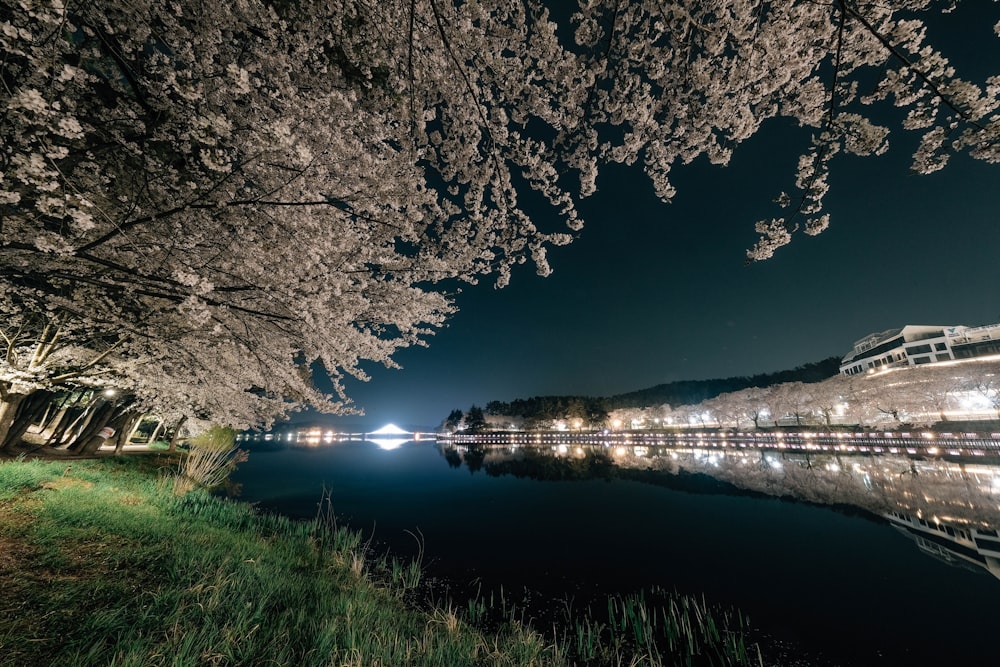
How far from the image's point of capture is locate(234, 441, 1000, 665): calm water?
26.8 ft

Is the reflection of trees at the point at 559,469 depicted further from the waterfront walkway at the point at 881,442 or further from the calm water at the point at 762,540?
the waterfront walkway at the point at 881,442

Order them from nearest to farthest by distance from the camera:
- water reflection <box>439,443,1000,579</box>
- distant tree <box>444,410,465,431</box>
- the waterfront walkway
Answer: water reflection <box>439,443,1000,579</box> → the waterfront walkway → distant tree <box>444,410,465,431</box>

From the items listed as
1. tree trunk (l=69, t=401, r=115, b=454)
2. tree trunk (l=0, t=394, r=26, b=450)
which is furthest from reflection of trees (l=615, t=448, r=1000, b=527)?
tree trunk (l=69, t=401, r=115, b=454)

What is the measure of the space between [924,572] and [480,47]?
17893 mm

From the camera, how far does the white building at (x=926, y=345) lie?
57.4 meters

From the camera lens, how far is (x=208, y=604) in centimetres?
496

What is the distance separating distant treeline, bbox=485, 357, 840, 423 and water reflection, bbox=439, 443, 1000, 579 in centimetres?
6417

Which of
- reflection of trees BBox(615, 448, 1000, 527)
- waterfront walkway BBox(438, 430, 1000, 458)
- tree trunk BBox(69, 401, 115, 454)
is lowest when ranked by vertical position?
reflection of trees BBox(615, 448, 1000, 527)

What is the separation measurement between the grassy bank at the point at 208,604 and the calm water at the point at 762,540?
8.72ft

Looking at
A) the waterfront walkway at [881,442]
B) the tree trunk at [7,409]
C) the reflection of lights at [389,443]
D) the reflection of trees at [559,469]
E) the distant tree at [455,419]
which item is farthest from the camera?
the distant tree at [455,419]

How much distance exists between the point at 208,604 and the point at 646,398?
141857mm

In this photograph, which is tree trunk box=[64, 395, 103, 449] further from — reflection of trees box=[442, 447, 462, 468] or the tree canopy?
reflection of trees box=[442, 447, 462, 468]

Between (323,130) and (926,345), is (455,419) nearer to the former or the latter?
(926,345)

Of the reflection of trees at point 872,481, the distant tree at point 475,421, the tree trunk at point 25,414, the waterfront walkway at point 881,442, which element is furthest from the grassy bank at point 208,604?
the distant tree at point 475,421
